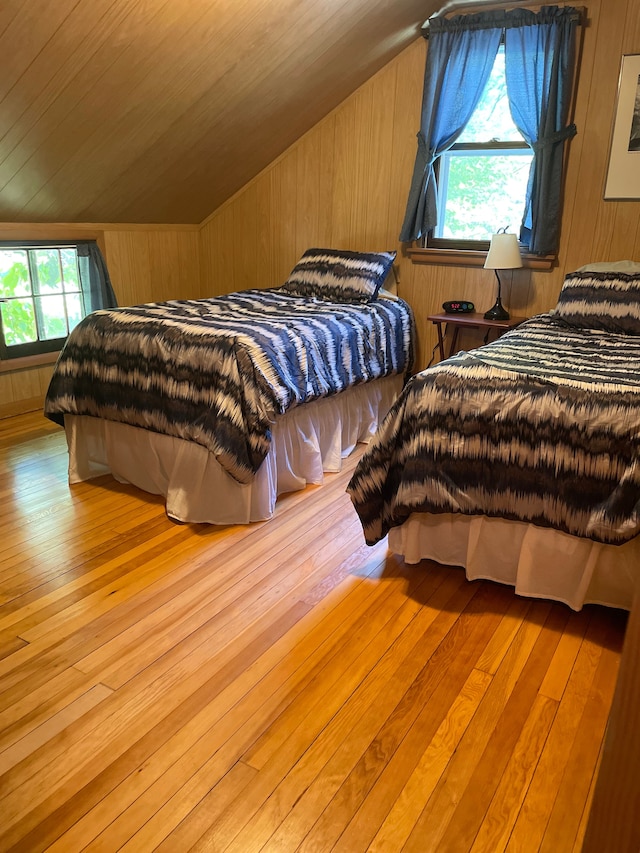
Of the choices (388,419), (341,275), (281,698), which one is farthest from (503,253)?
(281,698)

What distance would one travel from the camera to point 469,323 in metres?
3.60

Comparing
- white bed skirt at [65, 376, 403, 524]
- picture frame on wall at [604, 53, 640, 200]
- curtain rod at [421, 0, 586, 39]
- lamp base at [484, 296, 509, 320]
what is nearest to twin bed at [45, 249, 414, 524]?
white bed skirt at [65, 376, 403, 524]

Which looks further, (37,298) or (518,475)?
(37,298)

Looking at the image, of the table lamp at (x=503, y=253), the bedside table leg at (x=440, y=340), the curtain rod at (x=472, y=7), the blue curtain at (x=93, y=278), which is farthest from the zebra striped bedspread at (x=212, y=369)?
the curtain rod at (x=472, y=7)

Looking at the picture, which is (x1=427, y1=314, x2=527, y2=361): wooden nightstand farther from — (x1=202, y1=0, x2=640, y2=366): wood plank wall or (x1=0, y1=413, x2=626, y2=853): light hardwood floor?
(x1=0, y1=413, x2=626, y2=853): light hardwood floor

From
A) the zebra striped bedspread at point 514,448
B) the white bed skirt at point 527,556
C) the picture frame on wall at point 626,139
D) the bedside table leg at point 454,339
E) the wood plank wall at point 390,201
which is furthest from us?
the bedside table leg at point 454,339

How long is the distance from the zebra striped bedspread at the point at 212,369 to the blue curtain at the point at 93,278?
115 cm

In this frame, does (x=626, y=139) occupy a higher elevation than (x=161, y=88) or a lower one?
lower

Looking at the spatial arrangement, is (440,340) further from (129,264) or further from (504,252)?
(129,264)

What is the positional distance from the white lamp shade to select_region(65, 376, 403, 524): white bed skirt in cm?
98

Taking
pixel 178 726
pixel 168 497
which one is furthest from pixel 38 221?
pixel 178 726

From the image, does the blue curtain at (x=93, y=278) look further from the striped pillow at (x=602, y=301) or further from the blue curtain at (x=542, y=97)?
the striped pillow at (x=602, y=301)

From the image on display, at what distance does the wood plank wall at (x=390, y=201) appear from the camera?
3377mm

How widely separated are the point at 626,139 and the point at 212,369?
2.56 meters
